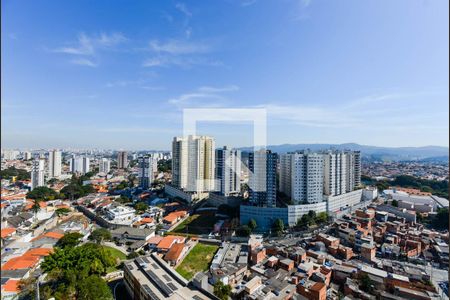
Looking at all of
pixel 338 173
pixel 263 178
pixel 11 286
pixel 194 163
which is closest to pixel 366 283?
pixel 263 178

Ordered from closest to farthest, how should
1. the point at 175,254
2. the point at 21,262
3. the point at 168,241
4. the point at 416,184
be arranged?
the point at 21,262
the point at 175,254
the point at 168,241
the point at 416,184

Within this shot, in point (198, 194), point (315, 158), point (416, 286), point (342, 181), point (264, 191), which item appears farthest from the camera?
point (198, 194)

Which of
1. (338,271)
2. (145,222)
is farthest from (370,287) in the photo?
(145,222)

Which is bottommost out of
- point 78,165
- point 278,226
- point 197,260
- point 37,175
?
point 197,260

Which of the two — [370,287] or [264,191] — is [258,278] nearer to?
[370,287]

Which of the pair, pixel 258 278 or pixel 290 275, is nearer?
pixel 258 278

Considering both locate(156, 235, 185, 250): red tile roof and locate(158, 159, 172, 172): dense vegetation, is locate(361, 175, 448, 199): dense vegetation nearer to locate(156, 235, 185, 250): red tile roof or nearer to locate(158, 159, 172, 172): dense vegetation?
locate(156, 235, 185, 250): red tile roof

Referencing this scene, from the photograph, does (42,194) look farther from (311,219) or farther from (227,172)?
(311,219)
